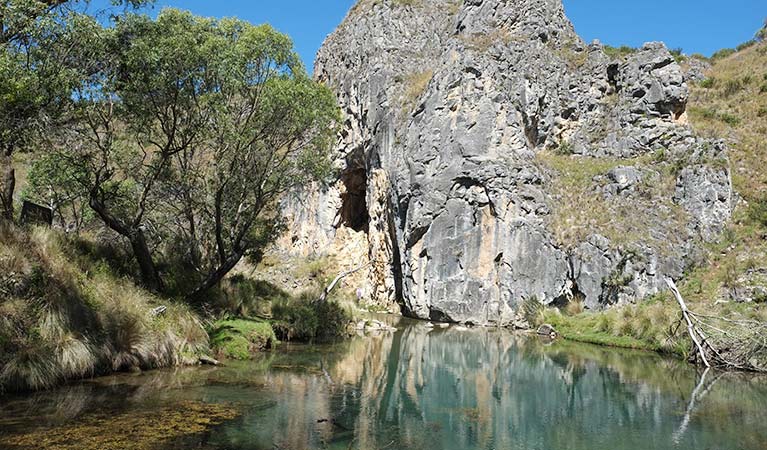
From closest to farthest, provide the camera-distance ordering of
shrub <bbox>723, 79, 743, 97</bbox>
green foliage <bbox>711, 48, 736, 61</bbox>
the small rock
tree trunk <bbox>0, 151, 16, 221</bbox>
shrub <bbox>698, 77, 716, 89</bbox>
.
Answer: tree trunk <bbox>0, 151, 16, 221</bbox> < the small rock < shrub <bbox>723, 79, 743, 97</bbox> < shrub <bbox>698, 77, 716, 89</bbox> < green foliage <bbox>711, 48, 736, 61</bbox>

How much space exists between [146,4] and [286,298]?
13670 millimetres

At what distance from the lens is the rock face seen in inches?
1332

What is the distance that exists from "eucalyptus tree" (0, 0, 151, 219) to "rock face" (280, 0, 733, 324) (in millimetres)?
26891

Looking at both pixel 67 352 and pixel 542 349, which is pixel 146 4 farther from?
pixel 542 349

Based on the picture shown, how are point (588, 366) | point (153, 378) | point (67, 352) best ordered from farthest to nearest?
point (588, 366), point (153, 378), point (67, 352)

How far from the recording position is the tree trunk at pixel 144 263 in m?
17.4

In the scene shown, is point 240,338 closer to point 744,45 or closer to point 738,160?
point 738,160

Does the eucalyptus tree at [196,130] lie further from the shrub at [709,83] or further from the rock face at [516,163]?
the shrub at [709,83]

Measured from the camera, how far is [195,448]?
849 centimetres

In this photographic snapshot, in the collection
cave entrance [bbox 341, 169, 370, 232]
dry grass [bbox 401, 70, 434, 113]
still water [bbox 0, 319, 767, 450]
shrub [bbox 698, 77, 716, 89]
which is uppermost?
shrub [bbox 698, 77, 716, 89]

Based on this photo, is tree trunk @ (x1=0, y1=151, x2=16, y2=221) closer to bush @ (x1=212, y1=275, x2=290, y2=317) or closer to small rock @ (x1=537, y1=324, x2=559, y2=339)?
bush @ (x1=212, y1=275, x2=290, y2=317)

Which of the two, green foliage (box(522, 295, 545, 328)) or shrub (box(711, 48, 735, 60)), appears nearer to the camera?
green foliage (box(522, 295, 545, 328))

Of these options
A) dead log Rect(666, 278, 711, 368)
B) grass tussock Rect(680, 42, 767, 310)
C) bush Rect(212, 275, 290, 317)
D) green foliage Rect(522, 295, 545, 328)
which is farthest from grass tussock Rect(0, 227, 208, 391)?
grass tussock Rect(680, 42, 767, 310)

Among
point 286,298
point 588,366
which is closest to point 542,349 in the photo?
point 588,366
